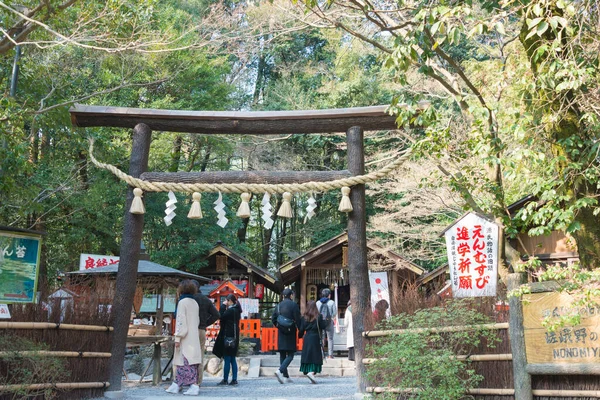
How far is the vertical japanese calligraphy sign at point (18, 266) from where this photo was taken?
280 inches

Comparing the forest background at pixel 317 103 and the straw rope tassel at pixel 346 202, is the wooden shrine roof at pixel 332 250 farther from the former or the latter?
the straw rope tassel at pixel 346 202

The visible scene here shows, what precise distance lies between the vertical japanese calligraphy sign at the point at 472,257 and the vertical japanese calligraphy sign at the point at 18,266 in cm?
586

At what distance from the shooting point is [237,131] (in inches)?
366

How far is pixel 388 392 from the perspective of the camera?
6.93 metres

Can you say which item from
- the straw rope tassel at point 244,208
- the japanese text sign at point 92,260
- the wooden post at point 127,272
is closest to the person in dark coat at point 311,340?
the straw rope tassel at point 244,208

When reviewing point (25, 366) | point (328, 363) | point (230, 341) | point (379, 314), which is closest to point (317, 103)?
point (328, 363)

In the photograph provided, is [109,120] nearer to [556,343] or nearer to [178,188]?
[178,188]

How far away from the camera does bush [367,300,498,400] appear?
6414 millimetres

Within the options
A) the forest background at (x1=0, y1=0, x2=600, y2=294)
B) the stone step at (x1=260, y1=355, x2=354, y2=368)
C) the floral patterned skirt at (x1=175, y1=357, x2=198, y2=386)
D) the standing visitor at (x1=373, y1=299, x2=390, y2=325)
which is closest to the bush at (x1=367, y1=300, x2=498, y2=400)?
the standing visitor at (x1=373, y1=299, x2=390, y2=325)

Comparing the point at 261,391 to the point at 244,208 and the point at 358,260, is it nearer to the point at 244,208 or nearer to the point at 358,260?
the point at 358,260

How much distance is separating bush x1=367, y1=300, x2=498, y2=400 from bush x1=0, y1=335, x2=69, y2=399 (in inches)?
142

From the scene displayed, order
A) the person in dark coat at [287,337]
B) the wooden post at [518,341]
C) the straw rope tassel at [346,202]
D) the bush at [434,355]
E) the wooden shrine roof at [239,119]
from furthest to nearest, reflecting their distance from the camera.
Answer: the person in dark coat at [287,337]
the wooden shrine roof at [239,119]
the straw rope tassel at [346,202]
the bush at [434,355]
the wooden post at [518,341]

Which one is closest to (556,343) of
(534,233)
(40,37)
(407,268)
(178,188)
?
(534,233)

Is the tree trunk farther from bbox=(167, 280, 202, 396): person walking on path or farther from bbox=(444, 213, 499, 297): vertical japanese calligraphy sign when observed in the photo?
bbox=(444, 213, 499, 297): vertical japanese calligraphy sign
